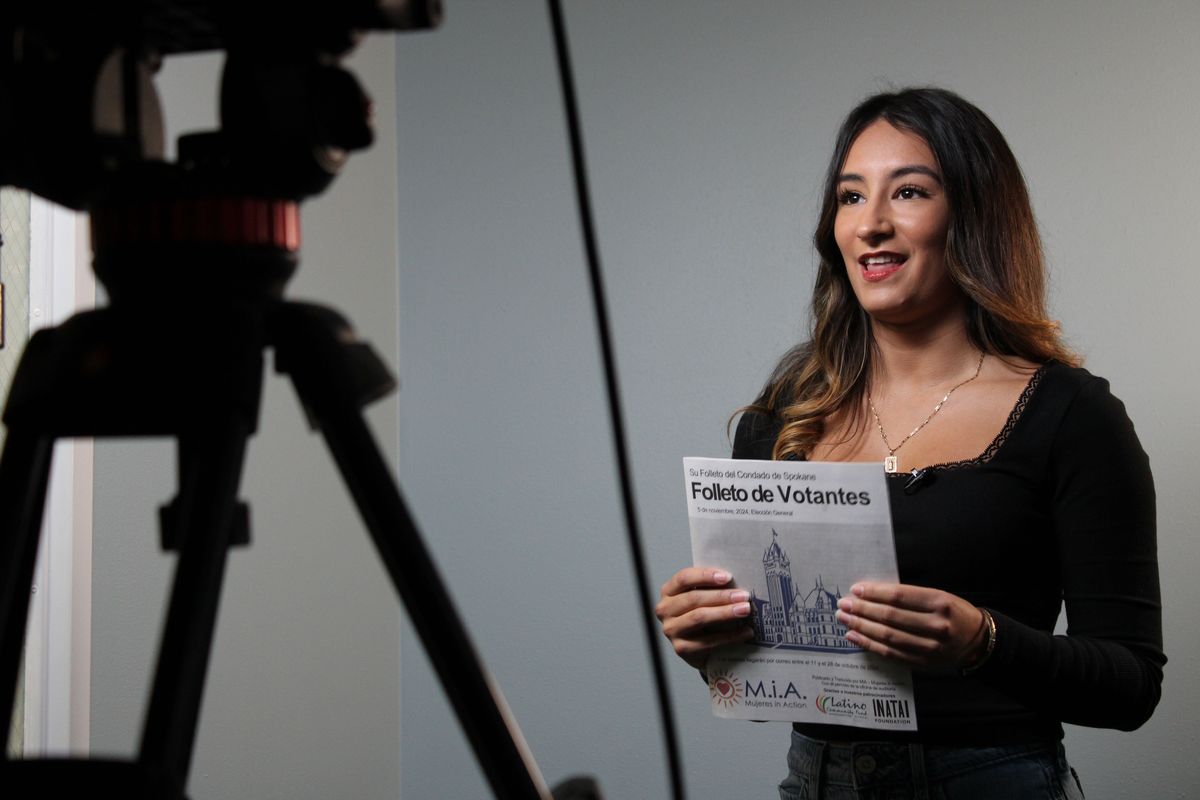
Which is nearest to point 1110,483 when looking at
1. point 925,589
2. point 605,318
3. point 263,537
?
point 925,589

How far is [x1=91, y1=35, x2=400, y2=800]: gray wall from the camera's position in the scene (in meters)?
1.96

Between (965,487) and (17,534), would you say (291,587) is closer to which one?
(965,487)

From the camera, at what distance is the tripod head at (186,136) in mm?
413

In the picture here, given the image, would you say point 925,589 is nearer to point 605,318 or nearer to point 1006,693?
point 1006,693

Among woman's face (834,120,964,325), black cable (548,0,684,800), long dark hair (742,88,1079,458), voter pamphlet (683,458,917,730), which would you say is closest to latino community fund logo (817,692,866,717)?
voter pamphlet (683,458,917,730)

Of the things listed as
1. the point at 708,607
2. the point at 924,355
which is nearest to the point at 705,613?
the point at 708,607

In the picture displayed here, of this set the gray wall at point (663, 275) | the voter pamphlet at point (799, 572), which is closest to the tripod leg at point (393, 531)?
the voter pamphlet at point (799, 572)

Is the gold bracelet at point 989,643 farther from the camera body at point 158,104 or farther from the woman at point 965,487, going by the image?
the camera body at point 158,104

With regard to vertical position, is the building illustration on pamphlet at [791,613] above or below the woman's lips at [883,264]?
below

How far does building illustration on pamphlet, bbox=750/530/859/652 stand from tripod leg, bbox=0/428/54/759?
89cm

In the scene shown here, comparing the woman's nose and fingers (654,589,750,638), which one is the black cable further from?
the woman's nose

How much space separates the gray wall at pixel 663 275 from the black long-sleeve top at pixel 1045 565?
1.08 meters

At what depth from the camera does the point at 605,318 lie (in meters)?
0.45

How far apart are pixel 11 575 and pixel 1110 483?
1.14m
